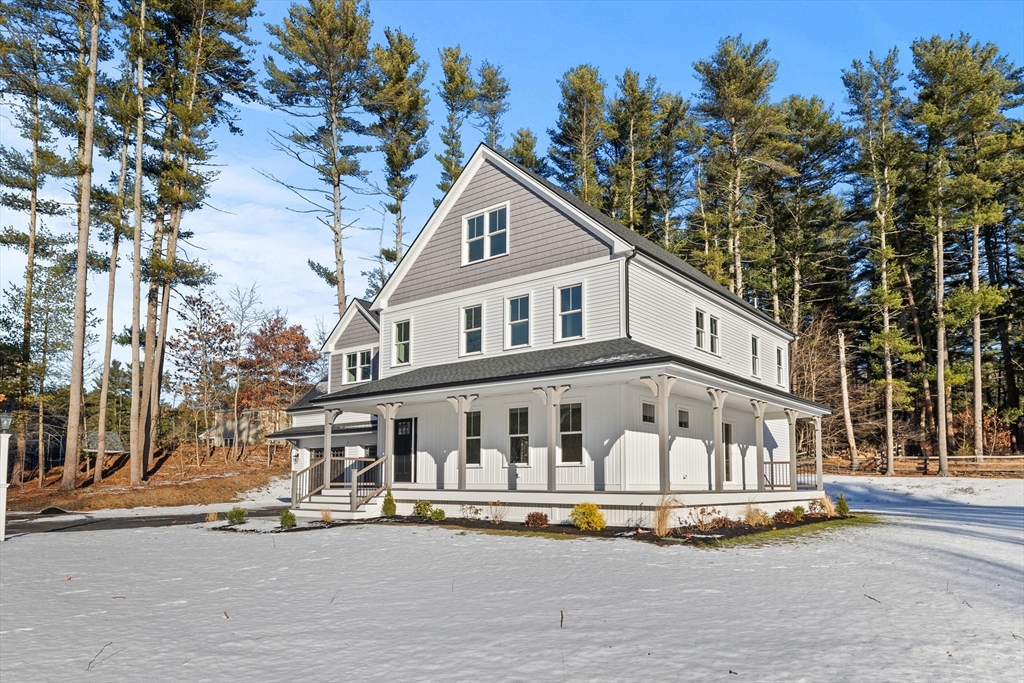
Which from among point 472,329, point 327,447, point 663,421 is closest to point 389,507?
point 327,447

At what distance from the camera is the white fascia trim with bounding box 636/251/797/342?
2016cm

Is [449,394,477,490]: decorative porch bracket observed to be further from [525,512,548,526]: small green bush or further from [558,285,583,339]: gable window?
[558,285,583,339]: gable window

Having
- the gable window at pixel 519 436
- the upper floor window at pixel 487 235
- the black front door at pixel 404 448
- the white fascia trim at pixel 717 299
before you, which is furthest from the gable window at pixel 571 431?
the black front door at pixel 404 448

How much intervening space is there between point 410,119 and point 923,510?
31.7 meters

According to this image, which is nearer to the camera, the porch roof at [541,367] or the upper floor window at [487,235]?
the porch roof at [541,367]

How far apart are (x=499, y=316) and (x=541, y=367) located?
4.11 metres

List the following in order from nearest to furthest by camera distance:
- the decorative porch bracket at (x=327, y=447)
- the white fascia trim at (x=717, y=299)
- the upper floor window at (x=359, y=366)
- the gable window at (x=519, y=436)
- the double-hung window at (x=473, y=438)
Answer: the white fascia trim at (x=717, y=299), the gable window at (x=519, y=436), the double-hung window at (x=473, y=438), the decorative porch bracket at (x=327, y=447), the upper floor window at (x=359, y=366)

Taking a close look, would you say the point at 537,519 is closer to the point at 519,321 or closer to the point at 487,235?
the point at 519,321

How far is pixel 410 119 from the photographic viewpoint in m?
41.6

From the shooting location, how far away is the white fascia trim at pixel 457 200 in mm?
19750

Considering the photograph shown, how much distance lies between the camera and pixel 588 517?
16.0 metres

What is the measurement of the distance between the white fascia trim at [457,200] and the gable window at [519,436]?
5.25 meters

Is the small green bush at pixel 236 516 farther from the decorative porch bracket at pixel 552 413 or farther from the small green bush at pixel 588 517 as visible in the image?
the small green bush at pixel 588 517

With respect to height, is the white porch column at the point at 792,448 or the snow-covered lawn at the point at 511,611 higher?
the white porch column at the point at 792,448
